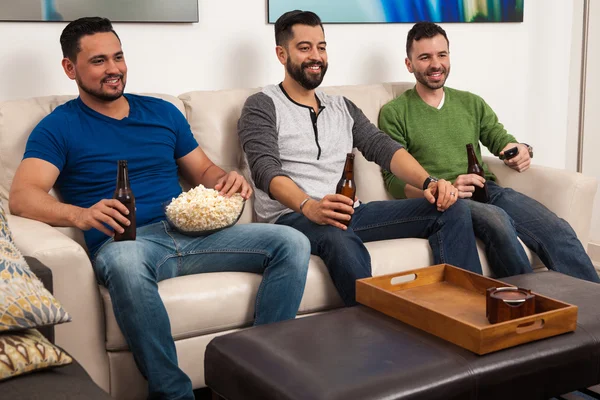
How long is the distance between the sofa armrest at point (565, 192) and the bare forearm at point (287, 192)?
105cm

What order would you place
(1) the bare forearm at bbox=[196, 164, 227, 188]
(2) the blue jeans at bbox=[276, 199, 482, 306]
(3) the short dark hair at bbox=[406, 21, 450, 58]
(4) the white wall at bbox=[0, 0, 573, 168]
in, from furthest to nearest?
(3) the short dark hair at bbox=[406, 21, 450, 58]
(4) the white wall at bbox=[0, 0, 573, 168]
(1) the bare forearm at bbox=[196, 164, 227, 188]
(2) the blue jeans at bbox=[276, 199, 482, 306]

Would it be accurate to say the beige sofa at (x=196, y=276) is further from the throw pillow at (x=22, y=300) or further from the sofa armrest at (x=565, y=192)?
the throw pillow at (x=22, y=300)

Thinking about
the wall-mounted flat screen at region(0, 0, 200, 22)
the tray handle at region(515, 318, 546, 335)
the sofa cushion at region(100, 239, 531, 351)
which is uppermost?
the wall-mounted flat screen at region(0, 0, 200, 22)

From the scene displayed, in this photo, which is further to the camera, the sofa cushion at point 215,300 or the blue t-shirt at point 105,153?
the blue t-shirt at point 105,153

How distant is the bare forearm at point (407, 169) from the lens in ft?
9.56

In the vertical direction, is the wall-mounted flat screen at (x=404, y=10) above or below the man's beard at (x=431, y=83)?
above

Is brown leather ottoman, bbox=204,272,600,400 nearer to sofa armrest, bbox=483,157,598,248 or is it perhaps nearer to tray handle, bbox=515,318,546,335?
tray handle, bbox=515,318,546,335

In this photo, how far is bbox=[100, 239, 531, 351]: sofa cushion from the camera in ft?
7.36

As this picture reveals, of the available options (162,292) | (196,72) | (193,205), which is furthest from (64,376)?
(196,72)

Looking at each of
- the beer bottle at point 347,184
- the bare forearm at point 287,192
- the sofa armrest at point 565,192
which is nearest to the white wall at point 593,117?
the sofa armrest at point 565,192

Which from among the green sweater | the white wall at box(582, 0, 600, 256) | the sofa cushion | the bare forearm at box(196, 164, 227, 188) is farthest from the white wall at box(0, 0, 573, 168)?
the sofa cushion

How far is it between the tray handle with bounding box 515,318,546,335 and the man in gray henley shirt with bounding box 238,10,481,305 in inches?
30.8

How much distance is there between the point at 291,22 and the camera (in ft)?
9.82

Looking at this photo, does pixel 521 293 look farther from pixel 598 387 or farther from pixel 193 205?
pixel 193 205
